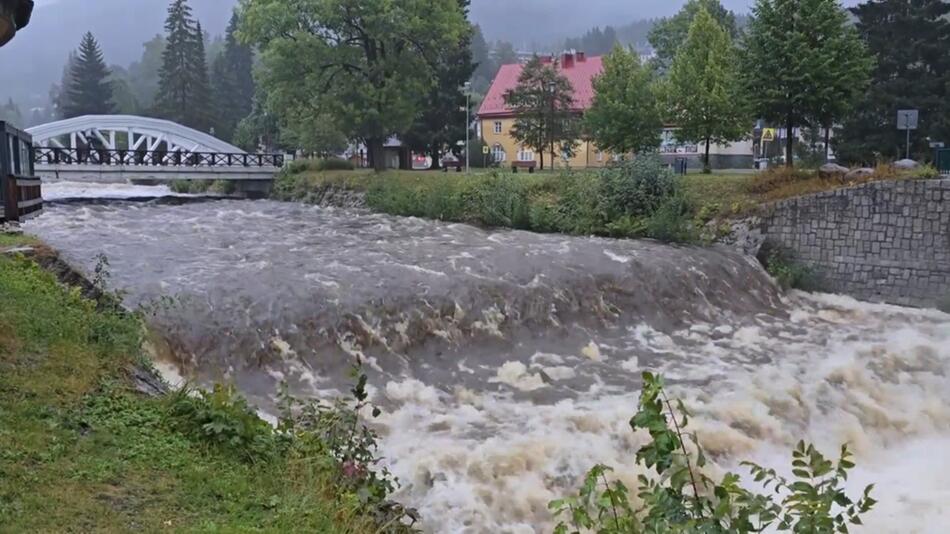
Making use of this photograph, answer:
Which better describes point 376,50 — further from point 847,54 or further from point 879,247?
point 879,247

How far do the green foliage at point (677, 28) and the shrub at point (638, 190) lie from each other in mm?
24810

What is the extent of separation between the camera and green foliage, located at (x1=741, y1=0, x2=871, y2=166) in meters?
21.5

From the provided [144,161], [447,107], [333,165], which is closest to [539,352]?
[333,165]

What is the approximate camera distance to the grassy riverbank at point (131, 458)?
4566 mm

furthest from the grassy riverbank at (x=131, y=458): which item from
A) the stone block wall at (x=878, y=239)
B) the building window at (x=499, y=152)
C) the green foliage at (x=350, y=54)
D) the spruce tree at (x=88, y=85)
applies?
the spruce tree at (x=88, y=85)

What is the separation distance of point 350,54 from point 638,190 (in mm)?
17125

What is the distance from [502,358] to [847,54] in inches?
631

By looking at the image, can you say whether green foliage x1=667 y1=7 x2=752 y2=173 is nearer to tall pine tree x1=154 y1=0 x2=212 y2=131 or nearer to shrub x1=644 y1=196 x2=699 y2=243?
shrub x1=644 y1=196 x2=699 y2=243

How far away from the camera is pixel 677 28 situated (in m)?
46.6

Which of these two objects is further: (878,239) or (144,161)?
(144,161)

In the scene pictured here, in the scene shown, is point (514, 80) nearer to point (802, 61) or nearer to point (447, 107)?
point (447, 107)

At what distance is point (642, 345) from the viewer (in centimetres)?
1327

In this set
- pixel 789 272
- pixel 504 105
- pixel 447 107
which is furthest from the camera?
pixel 504 105

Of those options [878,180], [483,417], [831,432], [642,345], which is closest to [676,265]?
[642,345]
